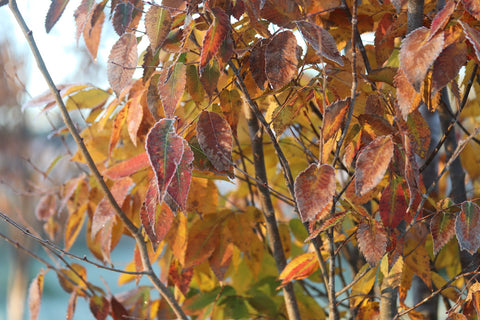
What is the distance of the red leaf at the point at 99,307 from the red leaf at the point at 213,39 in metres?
0.46

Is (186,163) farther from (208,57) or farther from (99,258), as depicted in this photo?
(99,258)

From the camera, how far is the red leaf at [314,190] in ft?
1.24

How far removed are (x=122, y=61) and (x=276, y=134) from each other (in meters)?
0.17

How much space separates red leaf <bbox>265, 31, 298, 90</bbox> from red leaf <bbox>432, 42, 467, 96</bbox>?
0.12 metres

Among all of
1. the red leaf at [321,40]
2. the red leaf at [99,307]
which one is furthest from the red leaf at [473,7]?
the red leaf at [99,307]

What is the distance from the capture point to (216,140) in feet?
1.42

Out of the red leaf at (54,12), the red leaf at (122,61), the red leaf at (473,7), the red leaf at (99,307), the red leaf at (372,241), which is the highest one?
the red leaf at (54,12)

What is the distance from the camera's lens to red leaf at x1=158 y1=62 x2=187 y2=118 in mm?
422

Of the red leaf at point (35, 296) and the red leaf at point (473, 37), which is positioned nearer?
the red leaf at point (473, 37)

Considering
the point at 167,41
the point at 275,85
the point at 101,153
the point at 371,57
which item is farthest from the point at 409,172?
the point at 101,153

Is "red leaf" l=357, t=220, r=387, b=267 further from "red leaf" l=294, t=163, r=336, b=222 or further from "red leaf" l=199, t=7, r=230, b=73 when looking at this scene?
"red leaf" l=199, t=7, r=230, b=73

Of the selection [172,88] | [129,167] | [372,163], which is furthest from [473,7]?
[129,167]

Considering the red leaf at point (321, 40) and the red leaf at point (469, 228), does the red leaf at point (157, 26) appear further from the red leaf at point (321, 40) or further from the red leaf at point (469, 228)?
the red leaf at point (469, 228)

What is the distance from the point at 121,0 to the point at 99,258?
0.48 m
